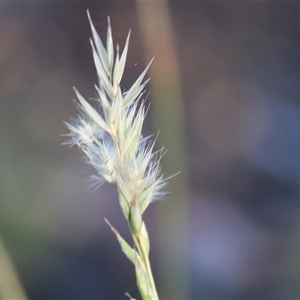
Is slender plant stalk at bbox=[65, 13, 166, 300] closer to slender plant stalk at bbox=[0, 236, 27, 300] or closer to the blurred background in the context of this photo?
slender plant stalk at bbox=[0, 236, 27, 300]

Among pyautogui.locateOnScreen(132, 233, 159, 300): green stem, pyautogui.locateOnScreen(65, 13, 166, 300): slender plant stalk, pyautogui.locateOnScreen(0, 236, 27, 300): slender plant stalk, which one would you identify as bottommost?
pyautogui.locateOnScreen(0, 236, 27, 300): slender plant stalk

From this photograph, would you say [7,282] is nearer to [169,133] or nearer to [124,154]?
[169,133]

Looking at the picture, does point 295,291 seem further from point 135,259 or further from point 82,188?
point 135,259

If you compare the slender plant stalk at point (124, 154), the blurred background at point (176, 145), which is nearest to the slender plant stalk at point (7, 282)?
the blurred background at point (176, 145)

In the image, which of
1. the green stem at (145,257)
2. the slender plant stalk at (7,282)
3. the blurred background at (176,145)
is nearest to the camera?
the green stem at (145,257)

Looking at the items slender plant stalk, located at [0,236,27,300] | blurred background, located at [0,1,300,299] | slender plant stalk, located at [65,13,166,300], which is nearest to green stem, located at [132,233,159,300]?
slender plant stalk, located at [65,13,166,300]

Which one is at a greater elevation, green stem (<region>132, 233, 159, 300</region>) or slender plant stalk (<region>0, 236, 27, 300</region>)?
green stem (<region>132, 233, 159, 300</region>)

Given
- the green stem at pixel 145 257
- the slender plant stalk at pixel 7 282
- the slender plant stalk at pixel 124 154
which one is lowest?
the slender plant stalk at pixel 7 282

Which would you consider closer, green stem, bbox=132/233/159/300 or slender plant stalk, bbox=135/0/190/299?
green stem, bbox=132/233/159/300

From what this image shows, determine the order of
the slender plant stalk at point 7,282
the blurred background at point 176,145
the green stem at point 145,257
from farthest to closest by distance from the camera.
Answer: the blurred background at point 176,145 < the slender plant stalk at point 7,282 < the green stem at point 145,257

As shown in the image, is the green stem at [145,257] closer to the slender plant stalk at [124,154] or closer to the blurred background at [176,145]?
the slender plant stalk at [124,154]
